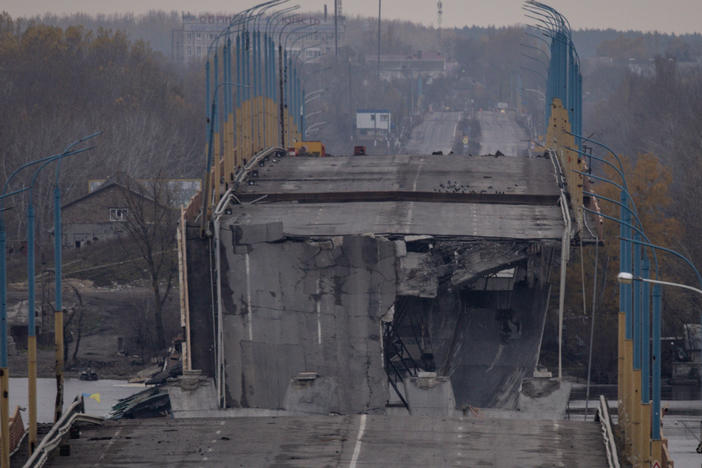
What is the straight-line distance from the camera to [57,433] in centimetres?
3103

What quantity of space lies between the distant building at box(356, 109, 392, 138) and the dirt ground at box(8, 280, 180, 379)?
106816mm

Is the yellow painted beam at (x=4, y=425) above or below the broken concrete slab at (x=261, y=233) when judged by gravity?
below

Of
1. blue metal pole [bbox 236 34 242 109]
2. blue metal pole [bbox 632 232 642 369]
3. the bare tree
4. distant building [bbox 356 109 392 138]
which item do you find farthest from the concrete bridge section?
distant building [bbox 356 109 392 138]

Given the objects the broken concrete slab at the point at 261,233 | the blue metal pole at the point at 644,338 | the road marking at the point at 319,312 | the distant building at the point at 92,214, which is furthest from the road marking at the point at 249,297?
the distant building at the point at 92,214

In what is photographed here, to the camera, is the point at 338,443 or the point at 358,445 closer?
the point at 358,445

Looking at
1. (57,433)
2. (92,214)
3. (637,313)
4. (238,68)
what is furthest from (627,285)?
(92,214)

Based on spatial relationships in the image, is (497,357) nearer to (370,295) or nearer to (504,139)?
(370,295)

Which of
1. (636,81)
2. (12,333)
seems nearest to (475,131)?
(636,81)

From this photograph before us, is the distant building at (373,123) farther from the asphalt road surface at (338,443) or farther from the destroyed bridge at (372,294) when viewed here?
the asphalt road surface at (338,443)

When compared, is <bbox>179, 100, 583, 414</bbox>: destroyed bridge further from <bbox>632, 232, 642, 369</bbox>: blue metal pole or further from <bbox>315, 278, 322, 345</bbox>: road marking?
<bbox>632, 232, 642, 369</bbox>: blue metal pole

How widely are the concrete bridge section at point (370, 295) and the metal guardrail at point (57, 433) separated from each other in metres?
7.34

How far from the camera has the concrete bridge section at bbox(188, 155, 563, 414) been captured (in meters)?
39.6

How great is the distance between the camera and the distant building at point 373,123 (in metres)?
185

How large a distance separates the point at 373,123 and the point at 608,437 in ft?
512
